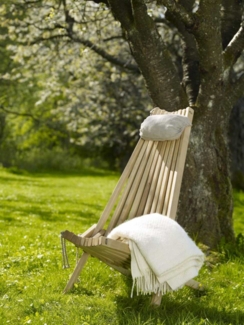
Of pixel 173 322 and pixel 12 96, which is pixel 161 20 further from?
pixel 12 96

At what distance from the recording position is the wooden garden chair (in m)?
4.39

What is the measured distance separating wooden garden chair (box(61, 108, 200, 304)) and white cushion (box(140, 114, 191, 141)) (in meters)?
0.07

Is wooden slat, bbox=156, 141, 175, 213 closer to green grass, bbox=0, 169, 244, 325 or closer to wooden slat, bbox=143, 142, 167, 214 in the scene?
wooden slat, bbox=143, 142, 167, 214

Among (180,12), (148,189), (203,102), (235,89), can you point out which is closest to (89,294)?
(148,189)

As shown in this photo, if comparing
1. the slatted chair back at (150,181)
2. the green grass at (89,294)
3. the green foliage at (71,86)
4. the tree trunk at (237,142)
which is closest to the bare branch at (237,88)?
the slatted chair back at (150,181)

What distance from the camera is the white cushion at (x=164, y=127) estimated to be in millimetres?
4676

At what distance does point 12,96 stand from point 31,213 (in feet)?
52.7

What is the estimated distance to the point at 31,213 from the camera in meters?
9.63

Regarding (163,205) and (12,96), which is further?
(12,96)

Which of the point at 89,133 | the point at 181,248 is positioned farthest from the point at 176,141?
the point at 89,133

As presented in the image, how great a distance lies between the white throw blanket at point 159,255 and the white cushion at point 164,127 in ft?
3.12

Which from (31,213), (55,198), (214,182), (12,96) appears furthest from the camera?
(12,96)

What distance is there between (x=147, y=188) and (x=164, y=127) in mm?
518

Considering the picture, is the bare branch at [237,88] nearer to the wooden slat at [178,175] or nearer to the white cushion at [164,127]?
the wooden slat at [178,175]
